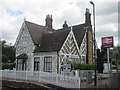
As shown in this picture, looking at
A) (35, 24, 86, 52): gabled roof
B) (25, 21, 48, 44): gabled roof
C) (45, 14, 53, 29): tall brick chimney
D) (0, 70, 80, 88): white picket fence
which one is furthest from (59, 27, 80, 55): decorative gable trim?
(45, 14, 53, 29): tall brick chimney

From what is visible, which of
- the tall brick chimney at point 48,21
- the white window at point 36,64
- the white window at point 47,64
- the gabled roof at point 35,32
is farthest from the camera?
the tall brick chimney at point 48,21

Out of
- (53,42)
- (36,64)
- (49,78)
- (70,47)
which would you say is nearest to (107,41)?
(49,78)

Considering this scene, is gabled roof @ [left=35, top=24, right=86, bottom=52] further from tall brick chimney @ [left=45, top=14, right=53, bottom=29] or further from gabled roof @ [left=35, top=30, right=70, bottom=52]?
tall brick chimney @ [left=45, top=14, right=53, bottom=29]

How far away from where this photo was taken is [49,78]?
14508mm

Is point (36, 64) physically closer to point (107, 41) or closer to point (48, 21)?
point (48, 21)

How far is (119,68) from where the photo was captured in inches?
598

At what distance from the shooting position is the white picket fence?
12.8m

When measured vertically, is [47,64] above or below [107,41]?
below

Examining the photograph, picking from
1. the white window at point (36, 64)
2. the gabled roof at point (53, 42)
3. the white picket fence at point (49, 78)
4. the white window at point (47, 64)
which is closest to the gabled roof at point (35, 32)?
the gabled roof at point (53, 42)

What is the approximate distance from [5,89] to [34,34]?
Result: 1099 cm

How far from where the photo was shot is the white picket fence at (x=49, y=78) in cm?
1282

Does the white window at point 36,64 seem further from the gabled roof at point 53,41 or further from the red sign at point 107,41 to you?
the red sign at point 107,41

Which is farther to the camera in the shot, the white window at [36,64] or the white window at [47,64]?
the white window at [36,64]

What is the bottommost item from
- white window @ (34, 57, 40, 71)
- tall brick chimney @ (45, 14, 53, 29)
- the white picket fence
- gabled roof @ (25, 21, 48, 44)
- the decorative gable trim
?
the white picket fence
